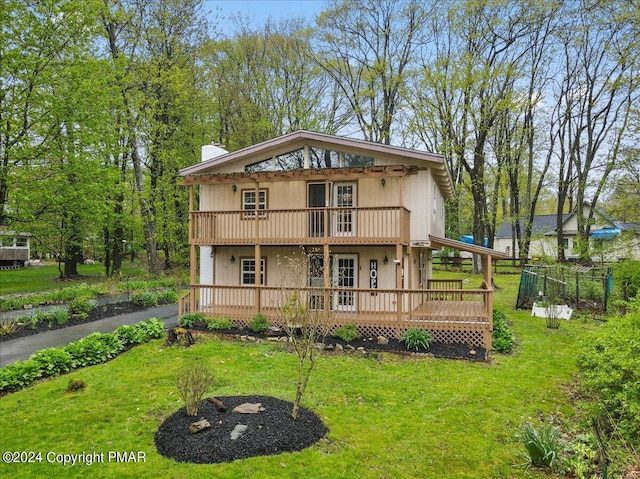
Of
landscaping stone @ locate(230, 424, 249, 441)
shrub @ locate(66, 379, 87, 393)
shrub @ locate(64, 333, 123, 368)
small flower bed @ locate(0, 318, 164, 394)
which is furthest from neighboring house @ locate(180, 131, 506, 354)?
landscaping stone @ locate(230, 424, 249, 441)

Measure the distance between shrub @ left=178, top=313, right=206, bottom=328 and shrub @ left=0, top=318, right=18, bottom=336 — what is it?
4997mm

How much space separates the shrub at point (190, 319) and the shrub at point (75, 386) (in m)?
4.78

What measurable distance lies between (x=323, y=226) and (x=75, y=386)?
8.54 m

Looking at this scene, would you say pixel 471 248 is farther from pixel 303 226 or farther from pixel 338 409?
pixel 338 409

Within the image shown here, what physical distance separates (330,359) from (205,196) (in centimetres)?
881

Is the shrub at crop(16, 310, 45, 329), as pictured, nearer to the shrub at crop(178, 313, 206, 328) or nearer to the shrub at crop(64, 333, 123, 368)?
the shrub at crop(64, 333, 123, 368)

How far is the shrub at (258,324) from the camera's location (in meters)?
12.7

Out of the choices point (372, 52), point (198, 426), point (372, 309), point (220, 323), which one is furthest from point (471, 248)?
point (372, 52)

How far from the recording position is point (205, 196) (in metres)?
16.1

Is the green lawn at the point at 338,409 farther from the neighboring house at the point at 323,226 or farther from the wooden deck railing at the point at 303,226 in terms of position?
the wooden deck railing at the point at 303,226

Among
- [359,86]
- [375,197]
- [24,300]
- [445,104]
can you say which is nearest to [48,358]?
[24,300]

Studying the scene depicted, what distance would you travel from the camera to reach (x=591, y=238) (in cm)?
3247

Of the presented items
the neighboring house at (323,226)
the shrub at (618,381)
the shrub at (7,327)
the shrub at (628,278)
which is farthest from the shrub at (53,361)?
the shrub at (628,278)

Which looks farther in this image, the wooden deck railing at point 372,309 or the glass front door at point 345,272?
the glass front door at point 345,272
